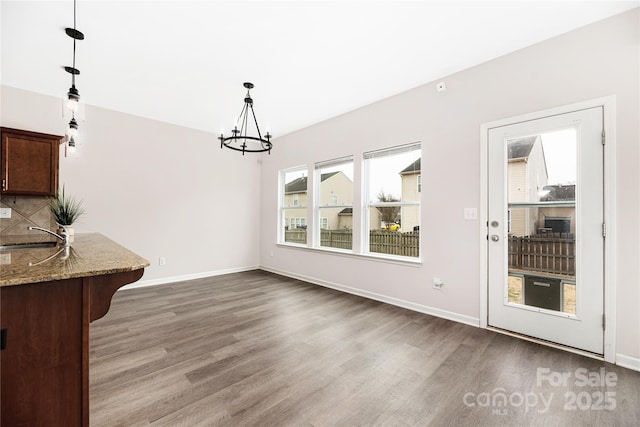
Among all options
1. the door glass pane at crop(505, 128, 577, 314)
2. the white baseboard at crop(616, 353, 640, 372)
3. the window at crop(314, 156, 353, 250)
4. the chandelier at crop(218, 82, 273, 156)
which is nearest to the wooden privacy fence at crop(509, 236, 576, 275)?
the door glass pane at crop(505, 128, 577, 314)

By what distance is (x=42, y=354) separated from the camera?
3.58ft

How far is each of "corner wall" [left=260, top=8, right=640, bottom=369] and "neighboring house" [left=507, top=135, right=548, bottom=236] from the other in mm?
293

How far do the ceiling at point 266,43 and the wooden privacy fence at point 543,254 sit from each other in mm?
1879

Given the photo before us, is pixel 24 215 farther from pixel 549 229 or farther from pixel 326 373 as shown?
pixel 549 229

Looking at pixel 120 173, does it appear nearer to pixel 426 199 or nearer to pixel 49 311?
pixel 49 311

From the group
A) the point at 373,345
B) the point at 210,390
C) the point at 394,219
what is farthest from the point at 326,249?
the point at 210,390

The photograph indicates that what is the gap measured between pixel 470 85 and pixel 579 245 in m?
1.90

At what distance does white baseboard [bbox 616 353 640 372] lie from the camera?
2.10m

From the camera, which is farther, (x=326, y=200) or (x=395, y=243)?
(x=326, y=200)

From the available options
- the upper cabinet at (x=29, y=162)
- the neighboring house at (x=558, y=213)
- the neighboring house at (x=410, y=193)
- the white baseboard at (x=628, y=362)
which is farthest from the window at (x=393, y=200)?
the upper cabinet at (x=29, y=162)

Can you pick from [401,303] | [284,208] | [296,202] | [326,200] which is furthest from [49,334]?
[284,208]

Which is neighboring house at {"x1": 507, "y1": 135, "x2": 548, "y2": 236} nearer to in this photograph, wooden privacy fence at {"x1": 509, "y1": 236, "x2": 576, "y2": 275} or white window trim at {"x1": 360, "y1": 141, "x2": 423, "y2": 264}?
wooden privacy fence at {"x1": 509, "y1": 236, "x2": 576, "y2": 275}

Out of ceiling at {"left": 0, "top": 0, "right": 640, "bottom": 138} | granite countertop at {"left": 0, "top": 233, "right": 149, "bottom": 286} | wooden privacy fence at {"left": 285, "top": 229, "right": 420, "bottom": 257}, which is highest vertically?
ceiling at {"left": 0, "top": 0, "right": 640, "bottom": 138}

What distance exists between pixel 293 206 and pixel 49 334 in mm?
4440
